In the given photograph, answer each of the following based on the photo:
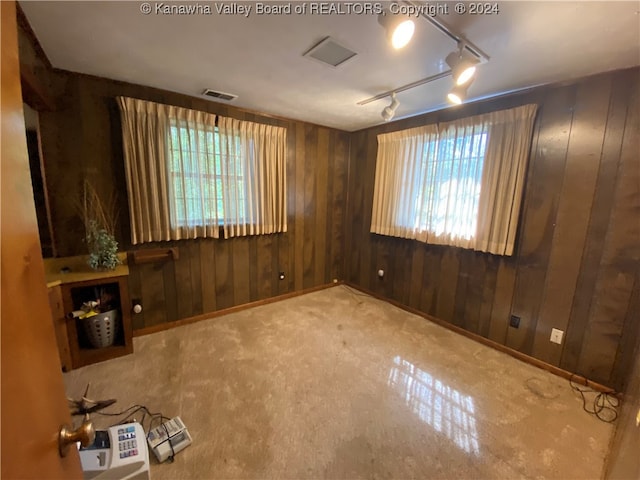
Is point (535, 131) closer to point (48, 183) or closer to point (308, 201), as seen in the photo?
point (308, 201)

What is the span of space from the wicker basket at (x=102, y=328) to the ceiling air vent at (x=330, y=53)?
98.3 inches

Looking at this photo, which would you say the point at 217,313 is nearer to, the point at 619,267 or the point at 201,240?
the point at 201,240

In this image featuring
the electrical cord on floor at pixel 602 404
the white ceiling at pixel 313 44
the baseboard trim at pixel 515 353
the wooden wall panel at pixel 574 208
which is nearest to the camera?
the white ceiling at pixel 313 44

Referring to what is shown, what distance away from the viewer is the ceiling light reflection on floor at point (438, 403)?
65.1 inches

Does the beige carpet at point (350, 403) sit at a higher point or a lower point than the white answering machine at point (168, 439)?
lower

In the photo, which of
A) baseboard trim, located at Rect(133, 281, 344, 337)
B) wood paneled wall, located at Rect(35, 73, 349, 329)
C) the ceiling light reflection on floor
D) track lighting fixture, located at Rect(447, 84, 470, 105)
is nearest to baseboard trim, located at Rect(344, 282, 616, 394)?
the ceiling light reflection on floor

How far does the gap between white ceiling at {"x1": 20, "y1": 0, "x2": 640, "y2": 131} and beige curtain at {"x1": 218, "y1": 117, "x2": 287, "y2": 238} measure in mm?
558

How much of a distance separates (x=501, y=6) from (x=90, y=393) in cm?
332

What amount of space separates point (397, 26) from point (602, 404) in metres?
2.74

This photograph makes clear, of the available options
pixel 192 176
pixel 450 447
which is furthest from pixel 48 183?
pixel 450 447

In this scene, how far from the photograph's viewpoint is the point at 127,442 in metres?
1.27

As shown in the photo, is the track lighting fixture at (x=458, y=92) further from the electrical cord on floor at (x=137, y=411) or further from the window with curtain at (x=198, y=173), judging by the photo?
the electrical cord on floor at (x=137, y=411)

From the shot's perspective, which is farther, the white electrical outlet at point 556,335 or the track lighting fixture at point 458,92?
the white electrical outlet at point 556,335

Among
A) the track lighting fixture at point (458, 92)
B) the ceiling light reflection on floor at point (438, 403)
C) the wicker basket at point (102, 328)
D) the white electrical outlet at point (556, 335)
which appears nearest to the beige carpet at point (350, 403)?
the ceiling light reflection on floor at point (438, 403)
